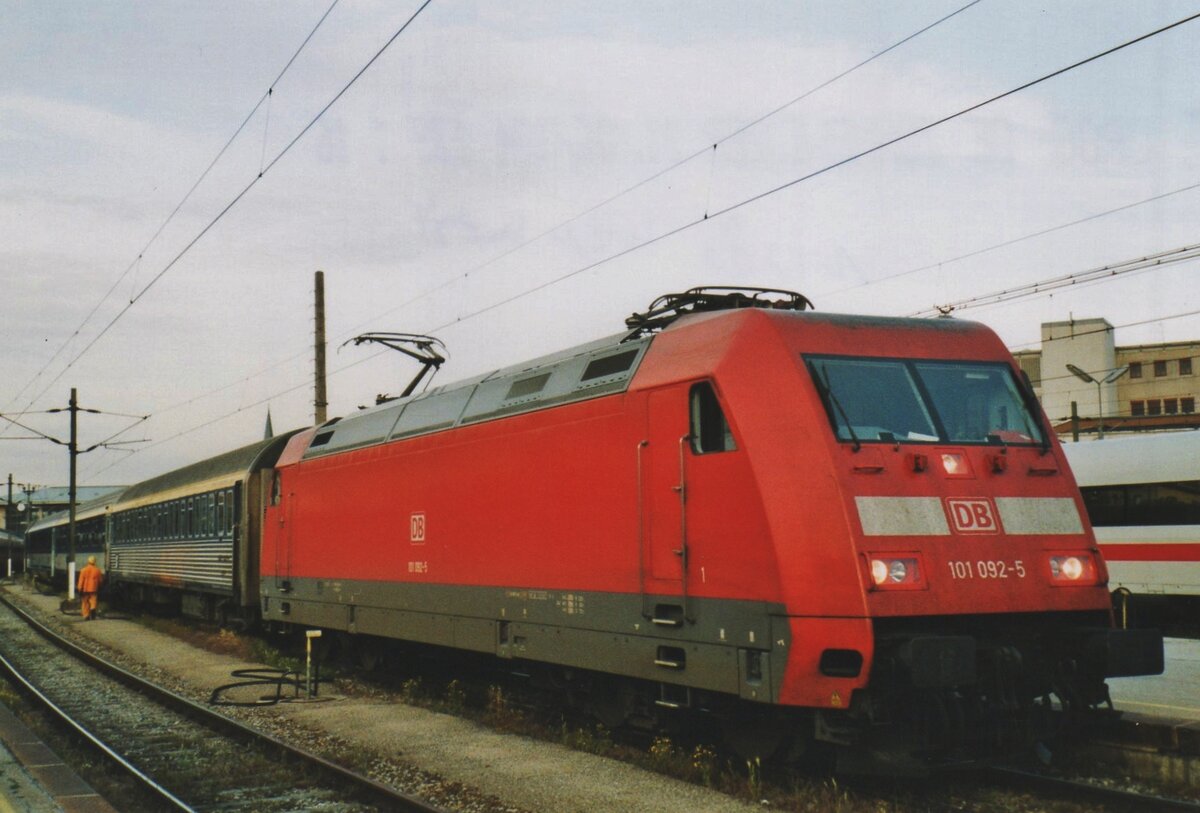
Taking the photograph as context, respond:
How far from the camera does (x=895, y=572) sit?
754 cm

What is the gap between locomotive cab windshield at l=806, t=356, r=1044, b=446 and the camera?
820 centimetres

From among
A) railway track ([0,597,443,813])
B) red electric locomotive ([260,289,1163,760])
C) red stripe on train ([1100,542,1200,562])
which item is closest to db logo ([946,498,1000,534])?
red electric locomotive ([260,289,1163,760])

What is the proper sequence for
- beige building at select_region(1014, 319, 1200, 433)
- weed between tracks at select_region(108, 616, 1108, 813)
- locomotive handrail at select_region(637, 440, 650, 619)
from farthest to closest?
beige building at select_region(1014, 319, 1200, 433)
locomotive handrail at select_region(637, 440, 650, 619)
weed between tracks at select_region(108, 616, 1108, 813)

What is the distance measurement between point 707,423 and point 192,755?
624 centimetres

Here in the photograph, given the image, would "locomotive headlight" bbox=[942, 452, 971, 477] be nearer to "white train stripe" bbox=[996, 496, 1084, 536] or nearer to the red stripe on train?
"white train stripe" bbox=[996, 496, 1084, 536]

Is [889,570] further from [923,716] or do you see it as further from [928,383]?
[928,383]

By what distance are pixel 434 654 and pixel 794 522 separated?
25.8ft

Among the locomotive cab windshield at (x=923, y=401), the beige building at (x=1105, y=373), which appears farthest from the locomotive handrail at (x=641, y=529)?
the beige building at (x=1105, y=373)

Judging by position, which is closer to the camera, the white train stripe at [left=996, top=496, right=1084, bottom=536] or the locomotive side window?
the white train stripe at [left=996, top=496, right=1084, bottom=536]

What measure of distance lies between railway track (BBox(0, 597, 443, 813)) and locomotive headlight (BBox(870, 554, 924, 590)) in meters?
3.41

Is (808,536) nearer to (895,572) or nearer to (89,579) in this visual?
(895,572)

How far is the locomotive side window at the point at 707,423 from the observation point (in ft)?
27.4

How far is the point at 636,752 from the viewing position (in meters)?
9.69

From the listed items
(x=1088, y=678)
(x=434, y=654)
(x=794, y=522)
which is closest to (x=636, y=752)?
(x=794, y=522)
